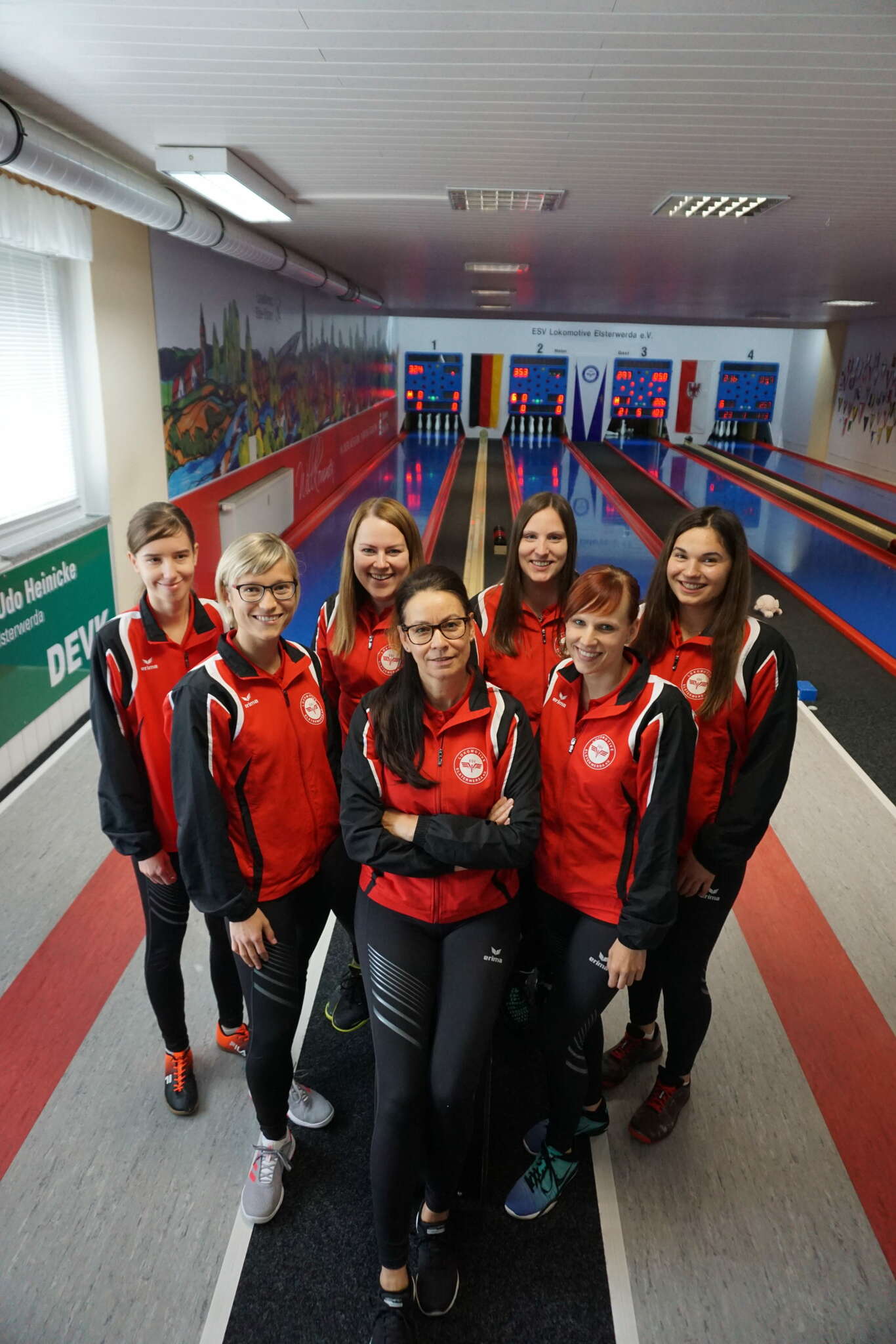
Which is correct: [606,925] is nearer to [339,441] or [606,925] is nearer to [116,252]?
[116,252]

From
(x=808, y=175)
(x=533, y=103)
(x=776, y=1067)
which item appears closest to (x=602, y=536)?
(x=808, y=175)

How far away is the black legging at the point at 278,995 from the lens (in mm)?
1901

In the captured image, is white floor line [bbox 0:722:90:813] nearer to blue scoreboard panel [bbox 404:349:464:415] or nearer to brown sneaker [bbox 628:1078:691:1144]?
brown sneaker [bbox 628:1078:691:1144]

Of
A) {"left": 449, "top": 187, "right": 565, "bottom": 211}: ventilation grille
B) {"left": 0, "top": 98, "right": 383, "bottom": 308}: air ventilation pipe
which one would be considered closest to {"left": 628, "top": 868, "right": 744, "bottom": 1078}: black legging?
{"left": 0, "top": 98, "right": 383, "bottom": 308}: air ventilation pipe

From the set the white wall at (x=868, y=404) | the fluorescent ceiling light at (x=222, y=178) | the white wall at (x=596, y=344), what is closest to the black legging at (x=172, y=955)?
the fluorescent ceiling light at (x=222, y=178)

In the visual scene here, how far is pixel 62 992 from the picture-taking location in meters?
2.64

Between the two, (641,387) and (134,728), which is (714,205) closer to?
(134,728)

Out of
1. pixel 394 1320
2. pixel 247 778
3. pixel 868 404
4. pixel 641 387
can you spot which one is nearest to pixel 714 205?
pixel 247 778

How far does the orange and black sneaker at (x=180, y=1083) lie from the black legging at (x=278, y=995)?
341 mm

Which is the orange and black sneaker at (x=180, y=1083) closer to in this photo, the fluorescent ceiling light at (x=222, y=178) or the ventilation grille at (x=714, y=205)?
the fluorescent ceiling light at (x=222, y=178)

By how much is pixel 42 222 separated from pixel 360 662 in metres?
2.95

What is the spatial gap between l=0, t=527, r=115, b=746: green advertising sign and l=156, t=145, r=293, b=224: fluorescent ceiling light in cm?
189

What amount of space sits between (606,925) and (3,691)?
10.3 ft

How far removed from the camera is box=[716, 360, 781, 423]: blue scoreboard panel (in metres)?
19.0
